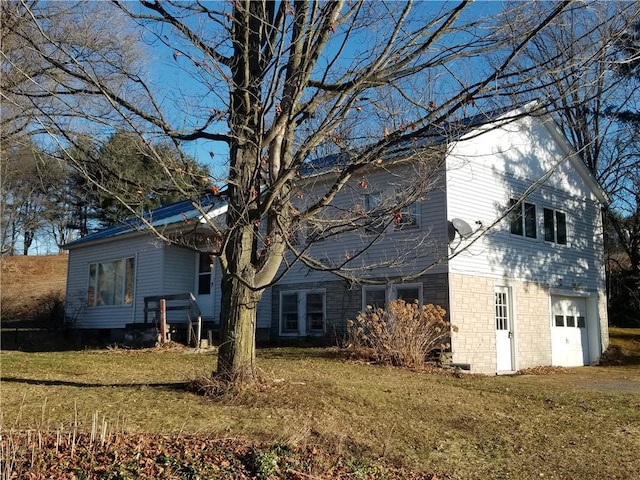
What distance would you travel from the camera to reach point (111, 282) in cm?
2127

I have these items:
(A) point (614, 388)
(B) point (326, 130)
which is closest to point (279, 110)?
(B) point (326, 130)

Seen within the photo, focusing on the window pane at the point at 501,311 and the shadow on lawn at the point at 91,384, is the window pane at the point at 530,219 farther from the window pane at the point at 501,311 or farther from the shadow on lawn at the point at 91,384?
the shadow on lawn at the point at 91,384

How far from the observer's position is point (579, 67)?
20.9ft

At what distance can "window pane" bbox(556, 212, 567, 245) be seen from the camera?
1817 centimetres

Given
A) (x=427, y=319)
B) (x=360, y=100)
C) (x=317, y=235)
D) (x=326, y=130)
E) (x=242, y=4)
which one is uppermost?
(x=242, y=4)

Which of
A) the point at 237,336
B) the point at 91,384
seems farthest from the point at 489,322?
the point at 91,384

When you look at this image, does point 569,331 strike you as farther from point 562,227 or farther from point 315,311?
point 315,311

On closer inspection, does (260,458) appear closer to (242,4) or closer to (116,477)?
(116,477)

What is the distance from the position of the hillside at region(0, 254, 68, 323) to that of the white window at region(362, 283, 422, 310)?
20.4 metres

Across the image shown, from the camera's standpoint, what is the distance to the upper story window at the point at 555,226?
58.2 ft

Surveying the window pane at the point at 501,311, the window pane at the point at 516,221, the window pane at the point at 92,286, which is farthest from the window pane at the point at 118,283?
the window pane at the point at 516,221

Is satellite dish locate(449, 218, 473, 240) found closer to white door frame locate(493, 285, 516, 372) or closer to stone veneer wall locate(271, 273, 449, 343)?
stone veneer wall locate(271, 273, 449, 343)

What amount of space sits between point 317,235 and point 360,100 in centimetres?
167

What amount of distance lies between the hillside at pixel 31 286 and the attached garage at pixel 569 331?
76.6 ft
